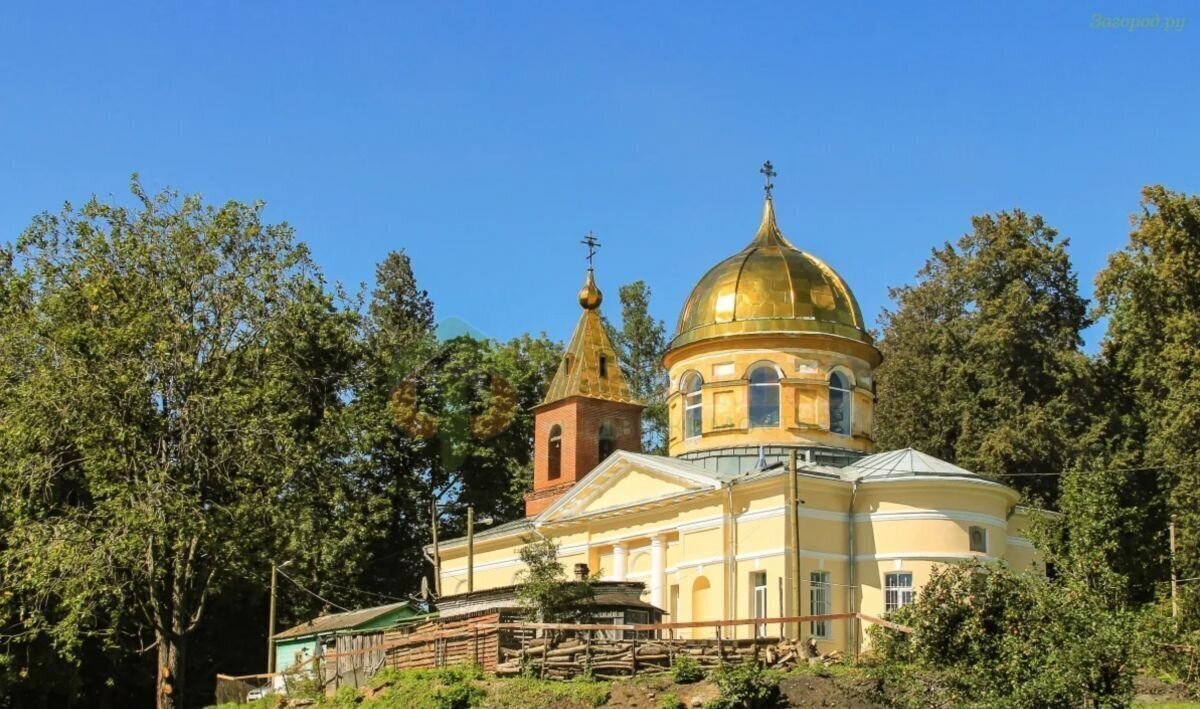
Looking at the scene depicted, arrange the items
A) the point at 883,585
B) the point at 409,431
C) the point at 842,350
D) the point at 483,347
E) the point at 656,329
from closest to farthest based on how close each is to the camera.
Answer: the point at 883,585, the point at 842,350, the point at 409,431, the point at 483,347, the point at 656,329

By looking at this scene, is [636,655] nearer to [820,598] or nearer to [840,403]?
[820,598]

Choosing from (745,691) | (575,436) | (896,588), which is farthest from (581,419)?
(745,691)

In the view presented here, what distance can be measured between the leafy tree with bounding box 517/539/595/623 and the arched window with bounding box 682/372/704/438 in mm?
8892

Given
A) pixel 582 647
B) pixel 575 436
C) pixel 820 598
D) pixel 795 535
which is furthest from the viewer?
pixel 575 436

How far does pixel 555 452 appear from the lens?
4391 centimetres

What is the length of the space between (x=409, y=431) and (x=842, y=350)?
769 inches

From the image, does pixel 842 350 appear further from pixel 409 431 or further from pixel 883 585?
pixel 409 431

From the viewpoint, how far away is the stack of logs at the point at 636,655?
82.8 feet

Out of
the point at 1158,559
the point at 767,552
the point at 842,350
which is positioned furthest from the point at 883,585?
the point at 1158,559

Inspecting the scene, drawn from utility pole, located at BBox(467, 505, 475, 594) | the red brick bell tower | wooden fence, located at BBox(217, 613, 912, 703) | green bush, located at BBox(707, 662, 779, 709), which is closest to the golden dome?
the red brick bell tower

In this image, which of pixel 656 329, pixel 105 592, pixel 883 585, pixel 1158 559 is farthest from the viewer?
pixel 656 329

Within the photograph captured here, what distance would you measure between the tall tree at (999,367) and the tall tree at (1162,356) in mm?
1672

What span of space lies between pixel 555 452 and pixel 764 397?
8.99 meters

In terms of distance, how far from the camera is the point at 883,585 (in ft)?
107
